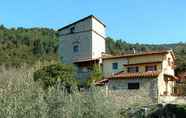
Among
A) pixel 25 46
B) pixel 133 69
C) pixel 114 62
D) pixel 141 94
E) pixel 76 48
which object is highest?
pixel 25 46

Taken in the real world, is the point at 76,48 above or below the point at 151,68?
above

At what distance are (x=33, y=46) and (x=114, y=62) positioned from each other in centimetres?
3360

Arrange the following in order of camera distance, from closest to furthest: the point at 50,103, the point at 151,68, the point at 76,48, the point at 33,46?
1. the point at 50,103
2. the point at 151,68
3. the point at 76,48
4. the point at 33,46

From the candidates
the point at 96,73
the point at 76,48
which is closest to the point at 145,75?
the point at 96,73

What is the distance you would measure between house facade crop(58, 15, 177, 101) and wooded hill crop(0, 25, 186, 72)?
41.0 ft

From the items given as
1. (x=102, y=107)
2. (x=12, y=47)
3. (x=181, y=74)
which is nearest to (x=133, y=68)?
(x=181, y=74)

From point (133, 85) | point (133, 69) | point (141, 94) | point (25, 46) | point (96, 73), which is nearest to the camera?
point (141, 94)

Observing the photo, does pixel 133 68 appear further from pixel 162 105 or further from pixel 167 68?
pixel 162 105

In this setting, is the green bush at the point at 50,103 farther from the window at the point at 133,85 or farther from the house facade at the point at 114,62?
the window at the point at 133,85

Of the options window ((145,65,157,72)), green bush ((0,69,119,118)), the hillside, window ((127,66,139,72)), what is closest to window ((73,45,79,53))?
window ((127,66,139,72))

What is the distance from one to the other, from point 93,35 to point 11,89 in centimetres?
3457

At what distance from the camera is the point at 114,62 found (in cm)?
4388

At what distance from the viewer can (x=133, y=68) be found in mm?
41438

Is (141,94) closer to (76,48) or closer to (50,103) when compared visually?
(76,48)
